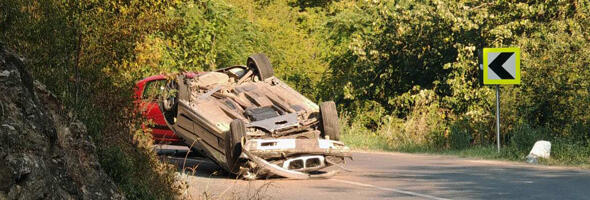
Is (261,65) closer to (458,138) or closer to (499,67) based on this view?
(499,67)

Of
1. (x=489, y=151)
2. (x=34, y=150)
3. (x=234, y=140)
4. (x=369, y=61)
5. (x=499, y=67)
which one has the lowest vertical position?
(x=489, y=151)

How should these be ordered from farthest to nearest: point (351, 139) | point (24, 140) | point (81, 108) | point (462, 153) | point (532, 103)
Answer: point (351, 139), point (532, 103), point (462, 153), point (81, 108), point (24, 140)

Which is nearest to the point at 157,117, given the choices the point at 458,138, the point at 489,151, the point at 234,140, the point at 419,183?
the point at 234,140

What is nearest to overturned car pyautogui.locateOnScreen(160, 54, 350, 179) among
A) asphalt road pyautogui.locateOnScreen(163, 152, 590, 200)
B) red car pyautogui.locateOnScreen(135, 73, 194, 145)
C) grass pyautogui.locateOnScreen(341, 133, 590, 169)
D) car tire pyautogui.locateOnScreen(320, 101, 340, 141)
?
car tire pyautogui.locateOnScreen(320, 101, 340, 141)

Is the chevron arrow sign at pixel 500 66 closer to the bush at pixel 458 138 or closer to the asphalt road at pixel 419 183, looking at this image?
the bush at pixel 458 138

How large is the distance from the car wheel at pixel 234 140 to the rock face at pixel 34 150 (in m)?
6.99

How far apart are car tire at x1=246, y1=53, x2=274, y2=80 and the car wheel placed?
2.99 meters

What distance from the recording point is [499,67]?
68.6 feet

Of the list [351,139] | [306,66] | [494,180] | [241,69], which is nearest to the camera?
[494,180]

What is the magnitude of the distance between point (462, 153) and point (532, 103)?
2671mm

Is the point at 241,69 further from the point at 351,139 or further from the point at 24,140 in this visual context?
the point at 24,140

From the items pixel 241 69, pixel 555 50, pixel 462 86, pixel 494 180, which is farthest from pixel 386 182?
pixel 462 86

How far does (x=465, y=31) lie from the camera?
28828mm

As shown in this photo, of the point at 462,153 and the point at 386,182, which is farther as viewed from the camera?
the point at 462,153
